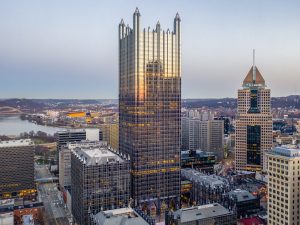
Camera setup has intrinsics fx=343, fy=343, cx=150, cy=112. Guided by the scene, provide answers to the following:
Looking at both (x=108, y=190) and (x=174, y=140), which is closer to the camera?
(x=108, y=190)

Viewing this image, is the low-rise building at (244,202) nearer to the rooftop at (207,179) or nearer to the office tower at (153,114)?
the rooftop at (207,179)

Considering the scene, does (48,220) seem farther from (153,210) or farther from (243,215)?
(243,215)

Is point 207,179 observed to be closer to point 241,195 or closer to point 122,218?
point 241,195

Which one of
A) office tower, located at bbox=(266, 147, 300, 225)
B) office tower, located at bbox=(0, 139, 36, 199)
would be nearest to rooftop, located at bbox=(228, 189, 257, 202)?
office tower, located at bbox=(266, 147, 300, 225)

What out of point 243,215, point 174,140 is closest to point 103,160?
point 174,140

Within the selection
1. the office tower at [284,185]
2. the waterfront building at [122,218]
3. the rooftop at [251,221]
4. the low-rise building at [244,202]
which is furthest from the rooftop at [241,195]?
the waterfront building at [122,218]

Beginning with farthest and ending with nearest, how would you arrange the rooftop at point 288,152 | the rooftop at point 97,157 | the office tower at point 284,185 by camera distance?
the rooftop at point 97,157
the rooftop at point 288,152
the office tower at point 284,185

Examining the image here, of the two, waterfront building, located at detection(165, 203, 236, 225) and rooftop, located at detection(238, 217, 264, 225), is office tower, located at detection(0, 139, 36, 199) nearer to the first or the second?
waterfront building, located at detection(165, 203, 236, 225)
